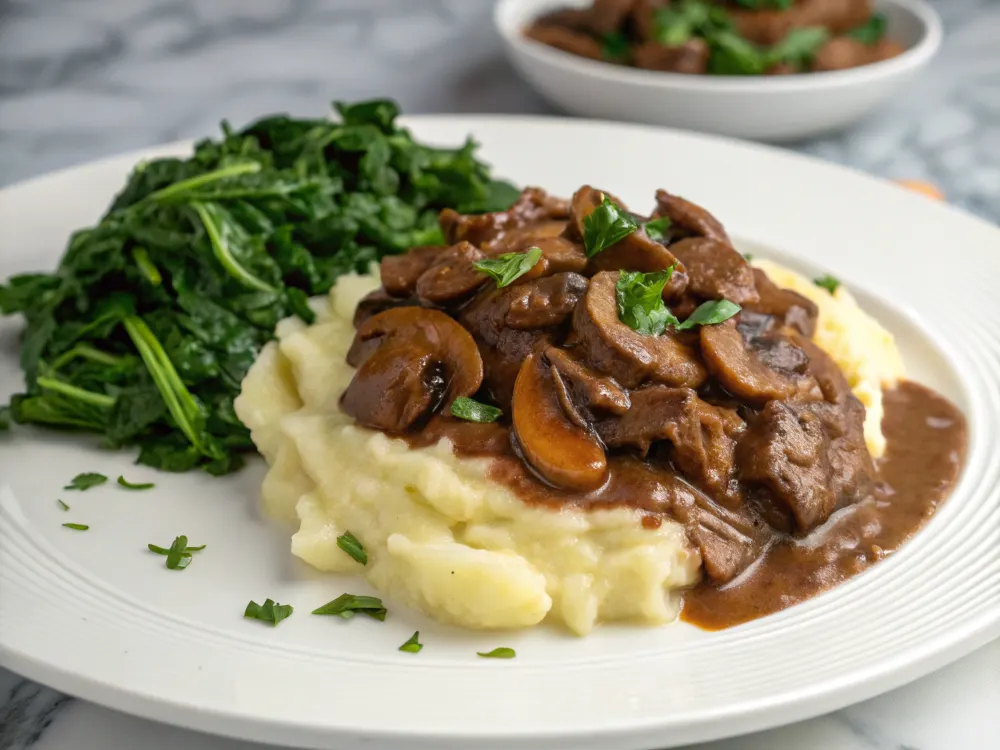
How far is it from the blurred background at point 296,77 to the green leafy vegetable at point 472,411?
583 centimetres

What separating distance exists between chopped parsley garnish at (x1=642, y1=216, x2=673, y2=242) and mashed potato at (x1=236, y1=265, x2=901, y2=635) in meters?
1.55

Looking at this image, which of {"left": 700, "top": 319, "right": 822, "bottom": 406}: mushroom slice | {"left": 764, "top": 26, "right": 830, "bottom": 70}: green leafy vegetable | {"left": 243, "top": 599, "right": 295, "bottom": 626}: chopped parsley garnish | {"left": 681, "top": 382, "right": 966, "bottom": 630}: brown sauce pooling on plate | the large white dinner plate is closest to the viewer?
the large white dinner plate

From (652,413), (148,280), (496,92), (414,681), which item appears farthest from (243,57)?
(414,681)

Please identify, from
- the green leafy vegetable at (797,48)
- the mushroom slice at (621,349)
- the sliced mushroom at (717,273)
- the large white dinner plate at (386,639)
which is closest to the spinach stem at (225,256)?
the large white dinner plate at (386,639)

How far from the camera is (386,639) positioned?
463 centimetres

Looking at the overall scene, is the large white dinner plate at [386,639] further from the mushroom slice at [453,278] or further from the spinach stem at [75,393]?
the mushroom slice at [453,278]

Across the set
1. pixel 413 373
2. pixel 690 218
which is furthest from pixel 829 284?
pixel 413 373

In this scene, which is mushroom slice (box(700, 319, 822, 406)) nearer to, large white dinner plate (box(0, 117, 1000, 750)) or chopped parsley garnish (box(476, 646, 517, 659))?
large white dinner plate (box(0, 117, 1000, 750))

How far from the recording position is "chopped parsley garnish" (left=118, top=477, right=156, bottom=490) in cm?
557

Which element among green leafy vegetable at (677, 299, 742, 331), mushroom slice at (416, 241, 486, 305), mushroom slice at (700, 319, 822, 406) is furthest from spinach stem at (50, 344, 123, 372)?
mushroom slice at (700, 319, 822, 406)

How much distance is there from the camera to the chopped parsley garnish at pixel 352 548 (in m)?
5.03

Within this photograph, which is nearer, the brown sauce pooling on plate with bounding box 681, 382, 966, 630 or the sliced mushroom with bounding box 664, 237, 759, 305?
the brown sauce pooling on plate with bounding box 681, 382, 966, 630

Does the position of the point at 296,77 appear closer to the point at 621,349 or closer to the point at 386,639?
the point at 621,349

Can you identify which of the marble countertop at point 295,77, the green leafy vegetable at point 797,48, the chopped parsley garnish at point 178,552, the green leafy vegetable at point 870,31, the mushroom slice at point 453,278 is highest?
the mushroom slice at point 453,278
